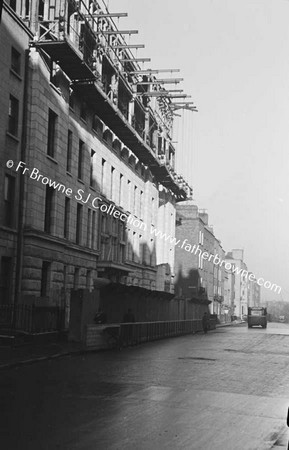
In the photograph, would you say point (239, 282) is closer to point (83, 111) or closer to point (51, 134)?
point (83, 111)

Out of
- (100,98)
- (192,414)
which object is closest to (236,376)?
(192,414)

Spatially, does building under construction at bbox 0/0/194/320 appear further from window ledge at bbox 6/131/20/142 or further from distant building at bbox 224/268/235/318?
distant building at bbox 224/268/235/318

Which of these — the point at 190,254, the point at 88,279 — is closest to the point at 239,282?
the point at 190,254

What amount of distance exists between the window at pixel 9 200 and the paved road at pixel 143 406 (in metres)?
9.02

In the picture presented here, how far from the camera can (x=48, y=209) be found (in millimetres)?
31531

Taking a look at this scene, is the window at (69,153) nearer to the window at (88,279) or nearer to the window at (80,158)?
the window at (80,158)

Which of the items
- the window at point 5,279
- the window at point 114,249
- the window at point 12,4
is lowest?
the window at point 5,279

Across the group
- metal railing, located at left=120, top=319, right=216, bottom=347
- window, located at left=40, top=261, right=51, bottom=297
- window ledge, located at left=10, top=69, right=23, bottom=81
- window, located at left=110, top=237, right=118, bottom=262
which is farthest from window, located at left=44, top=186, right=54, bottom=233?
window, located at left=110, top=237, right=118, bottom=262

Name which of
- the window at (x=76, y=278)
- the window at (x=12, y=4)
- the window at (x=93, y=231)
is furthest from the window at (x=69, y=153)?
the window at (x=12, y=4)

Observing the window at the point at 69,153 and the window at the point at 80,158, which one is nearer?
the window at the point at 69,153

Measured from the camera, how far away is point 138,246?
50344 millimetres

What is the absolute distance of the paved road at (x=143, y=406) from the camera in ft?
27.6

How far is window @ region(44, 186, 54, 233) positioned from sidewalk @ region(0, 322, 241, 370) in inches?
268

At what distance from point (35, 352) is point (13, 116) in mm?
11295
